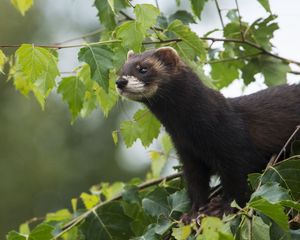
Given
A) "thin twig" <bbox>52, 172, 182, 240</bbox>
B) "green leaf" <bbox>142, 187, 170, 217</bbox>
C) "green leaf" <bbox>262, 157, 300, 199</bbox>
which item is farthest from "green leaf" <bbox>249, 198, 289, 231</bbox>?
"thin twig" <bbox>52, 172, 182, 240</bbox>

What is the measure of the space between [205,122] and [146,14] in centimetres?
99

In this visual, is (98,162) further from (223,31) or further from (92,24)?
(223,31)

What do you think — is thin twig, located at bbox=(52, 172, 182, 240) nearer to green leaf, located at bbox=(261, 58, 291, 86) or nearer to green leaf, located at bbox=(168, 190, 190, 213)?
green leaf, located at bbox=(168, 190, 190, 213)

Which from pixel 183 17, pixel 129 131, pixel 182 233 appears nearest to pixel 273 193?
pixel 182 233

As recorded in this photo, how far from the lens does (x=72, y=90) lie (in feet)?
13.5

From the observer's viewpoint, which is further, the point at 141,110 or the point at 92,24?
the point at 92,24

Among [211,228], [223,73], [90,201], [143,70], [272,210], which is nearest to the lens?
[211,228]

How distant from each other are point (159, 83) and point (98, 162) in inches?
751

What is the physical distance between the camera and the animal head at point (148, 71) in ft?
14.4

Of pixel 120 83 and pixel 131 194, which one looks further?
pixel 131 194

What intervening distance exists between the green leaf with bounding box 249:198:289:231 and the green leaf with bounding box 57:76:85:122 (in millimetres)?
1376

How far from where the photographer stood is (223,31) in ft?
15.8

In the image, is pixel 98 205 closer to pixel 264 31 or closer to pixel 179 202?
pixel 179 202

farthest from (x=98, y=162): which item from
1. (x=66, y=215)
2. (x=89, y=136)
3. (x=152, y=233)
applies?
(x=152, y=233)
